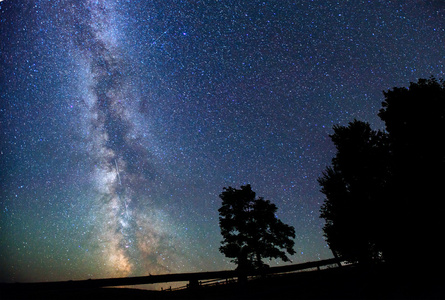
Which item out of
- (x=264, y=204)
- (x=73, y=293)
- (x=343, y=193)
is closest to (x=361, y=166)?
(x=343, y=193)

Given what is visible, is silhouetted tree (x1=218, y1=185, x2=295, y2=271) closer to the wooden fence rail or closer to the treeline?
the treeline

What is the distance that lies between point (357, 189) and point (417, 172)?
15.2 feet

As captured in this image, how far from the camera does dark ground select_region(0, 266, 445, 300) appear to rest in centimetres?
581

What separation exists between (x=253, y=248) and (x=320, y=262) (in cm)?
1147

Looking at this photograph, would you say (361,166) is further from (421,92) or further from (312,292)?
(312,292)

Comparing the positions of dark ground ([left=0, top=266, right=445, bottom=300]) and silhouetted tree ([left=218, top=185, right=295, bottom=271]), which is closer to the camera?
dark ground ([left=0, top=266, right=445, bottom=300])

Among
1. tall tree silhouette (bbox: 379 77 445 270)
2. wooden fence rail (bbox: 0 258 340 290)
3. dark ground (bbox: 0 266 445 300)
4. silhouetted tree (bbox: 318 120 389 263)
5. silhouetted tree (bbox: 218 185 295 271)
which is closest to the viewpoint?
wooden fence rail (bbox: 0 258 340 290)

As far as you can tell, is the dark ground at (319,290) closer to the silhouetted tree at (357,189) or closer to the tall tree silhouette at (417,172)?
the tall tree silhouette at (417,172)

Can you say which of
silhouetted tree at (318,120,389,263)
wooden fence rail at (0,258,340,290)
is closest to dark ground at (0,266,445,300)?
wooden fence rail at (0,258,340,290)

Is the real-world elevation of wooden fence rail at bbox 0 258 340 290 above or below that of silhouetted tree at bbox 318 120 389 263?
below

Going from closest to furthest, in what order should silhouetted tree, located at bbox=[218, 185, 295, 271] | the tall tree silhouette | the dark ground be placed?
the dark ground < the tall tree silhouette < silhouetted tree, located at bbox=[218, 185, 295, 271]

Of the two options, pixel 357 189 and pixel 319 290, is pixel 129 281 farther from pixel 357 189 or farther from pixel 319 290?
pixel 357 189

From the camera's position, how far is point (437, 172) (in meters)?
12.4

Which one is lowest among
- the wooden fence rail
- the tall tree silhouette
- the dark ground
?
the dark ground
